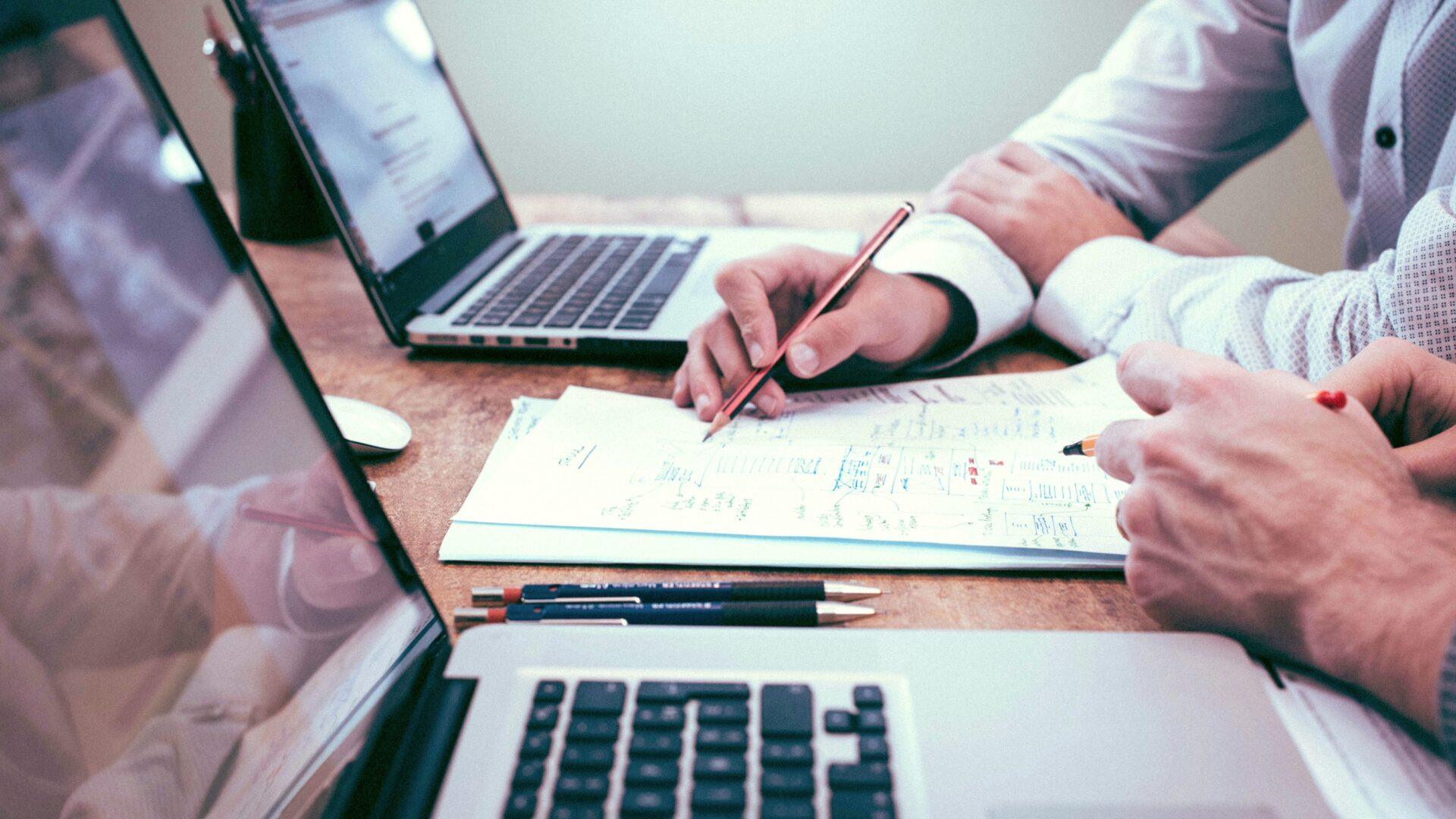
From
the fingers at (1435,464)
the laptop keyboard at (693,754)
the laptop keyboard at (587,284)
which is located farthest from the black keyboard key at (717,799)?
the laptop keyboard at (587,284)

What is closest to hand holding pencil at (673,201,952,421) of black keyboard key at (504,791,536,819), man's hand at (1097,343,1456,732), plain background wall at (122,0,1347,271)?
man's hand at (1097,343,1456,732)

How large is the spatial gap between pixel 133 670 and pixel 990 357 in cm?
62

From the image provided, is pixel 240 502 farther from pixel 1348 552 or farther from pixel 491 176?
pixel 491 176

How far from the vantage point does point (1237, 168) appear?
956 mm

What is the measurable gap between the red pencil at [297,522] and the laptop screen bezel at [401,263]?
38cm

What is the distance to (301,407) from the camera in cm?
33

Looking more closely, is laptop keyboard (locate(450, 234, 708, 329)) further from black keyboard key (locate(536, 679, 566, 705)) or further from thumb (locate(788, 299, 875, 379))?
black keyboard key (locate(536, 679, 566, 705))

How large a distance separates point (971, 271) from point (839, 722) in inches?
18.8

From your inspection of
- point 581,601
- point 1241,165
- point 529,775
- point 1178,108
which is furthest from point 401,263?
point 1241,165

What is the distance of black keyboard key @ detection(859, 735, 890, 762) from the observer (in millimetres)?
291

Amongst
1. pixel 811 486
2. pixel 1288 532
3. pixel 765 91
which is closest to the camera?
pixel 1288 532

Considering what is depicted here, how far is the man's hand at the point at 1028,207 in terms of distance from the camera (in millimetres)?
769

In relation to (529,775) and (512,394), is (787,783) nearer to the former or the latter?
(529,775)

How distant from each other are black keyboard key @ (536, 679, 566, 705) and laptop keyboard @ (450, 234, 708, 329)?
404 mm
